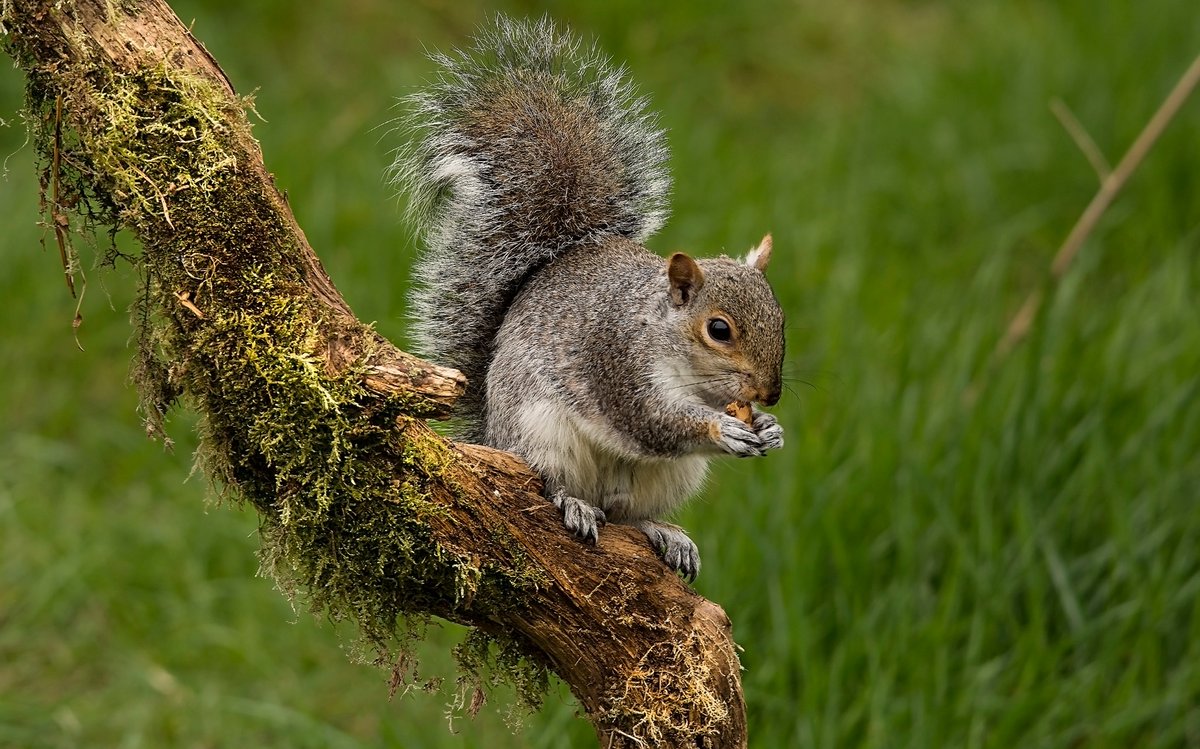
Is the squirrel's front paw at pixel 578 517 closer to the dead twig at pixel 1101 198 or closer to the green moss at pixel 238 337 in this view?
the green moss at pixel 238 337

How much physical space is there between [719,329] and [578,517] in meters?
0.40

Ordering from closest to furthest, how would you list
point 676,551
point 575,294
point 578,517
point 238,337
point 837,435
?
point 238,337
point 578,517
point 676,551
point 575,294
point 837,435

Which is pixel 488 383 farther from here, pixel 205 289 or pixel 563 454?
pixel 205 289

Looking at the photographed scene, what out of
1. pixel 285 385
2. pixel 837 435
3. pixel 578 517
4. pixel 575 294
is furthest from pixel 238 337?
pixel 837 435

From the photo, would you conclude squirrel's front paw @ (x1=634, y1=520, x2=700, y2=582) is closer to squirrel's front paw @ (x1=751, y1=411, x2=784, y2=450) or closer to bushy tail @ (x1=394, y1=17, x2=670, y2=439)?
squirrel's front paw @ (x1=751, y1=411, x2=784, y2=450)

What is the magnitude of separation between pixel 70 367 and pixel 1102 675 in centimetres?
279

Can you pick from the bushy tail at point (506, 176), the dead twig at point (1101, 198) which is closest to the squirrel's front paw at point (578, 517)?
the bushy tail at point (506, 176)

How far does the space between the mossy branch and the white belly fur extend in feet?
0.61

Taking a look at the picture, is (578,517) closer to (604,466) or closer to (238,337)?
(604,466)

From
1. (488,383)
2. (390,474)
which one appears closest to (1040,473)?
(488,383)

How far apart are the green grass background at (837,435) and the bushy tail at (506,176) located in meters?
0.45

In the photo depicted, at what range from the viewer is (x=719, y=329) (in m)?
1.97

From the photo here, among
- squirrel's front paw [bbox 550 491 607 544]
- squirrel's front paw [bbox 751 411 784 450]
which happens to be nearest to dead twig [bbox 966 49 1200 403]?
squirrel's front paw [bbox 751 411 784 450]

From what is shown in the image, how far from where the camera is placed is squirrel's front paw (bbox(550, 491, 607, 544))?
67.9 inches
